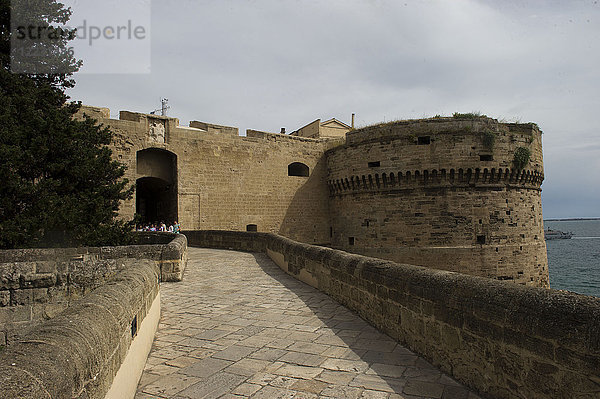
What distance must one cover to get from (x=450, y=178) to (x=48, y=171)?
15.0 m

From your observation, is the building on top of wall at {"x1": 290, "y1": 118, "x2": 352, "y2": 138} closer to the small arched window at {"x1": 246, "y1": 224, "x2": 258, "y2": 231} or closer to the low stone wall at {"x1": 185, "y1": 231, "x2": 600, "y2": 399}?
the small arched window at {"x1": 246, "y1": 224, "x2": 258, "y2": 231}

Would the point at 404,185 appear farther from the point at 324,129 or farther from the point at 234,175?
the point at 324,129

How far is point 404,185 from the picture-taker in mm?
17766

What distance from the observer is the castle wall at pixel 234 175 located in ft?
52.4

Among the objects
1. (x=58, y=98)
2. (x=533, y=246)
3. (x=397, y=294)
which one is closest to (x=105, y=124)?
(x=58, y=98)

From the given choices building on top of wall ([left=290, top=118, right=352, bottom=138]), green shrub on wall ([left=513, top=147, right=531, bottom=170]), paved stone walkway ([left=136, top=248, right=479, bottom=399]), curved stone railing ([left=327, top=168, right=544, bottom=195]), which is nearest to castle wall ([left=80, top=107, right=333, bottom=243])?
curved stone railing ([left=327, top=168, right=544, bottom=195])

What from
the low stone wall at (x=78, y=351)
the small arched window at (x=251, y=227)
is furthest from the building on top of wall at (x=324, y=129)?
the low stone wall at (x=78, y=351)

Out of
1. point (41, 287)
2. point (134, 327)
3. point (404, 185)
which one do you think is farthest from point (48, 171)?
point (404, 185)

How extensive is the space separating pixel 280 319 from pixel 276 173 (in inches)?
600

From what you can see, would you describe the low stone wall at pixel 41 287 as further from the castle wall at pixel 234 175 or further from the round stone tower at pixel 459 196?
the round stone tower at pixel 459 196

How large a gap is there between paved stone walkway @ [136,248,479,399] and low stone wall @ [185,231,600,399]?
Result: 20 centimetres

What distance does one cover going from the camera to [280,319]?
5.04 meters

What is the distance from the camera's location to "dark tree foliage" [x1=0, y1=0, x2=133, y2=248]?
10.2m

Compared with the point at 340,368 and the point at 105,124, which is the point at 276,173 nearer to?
the point at 105,124
